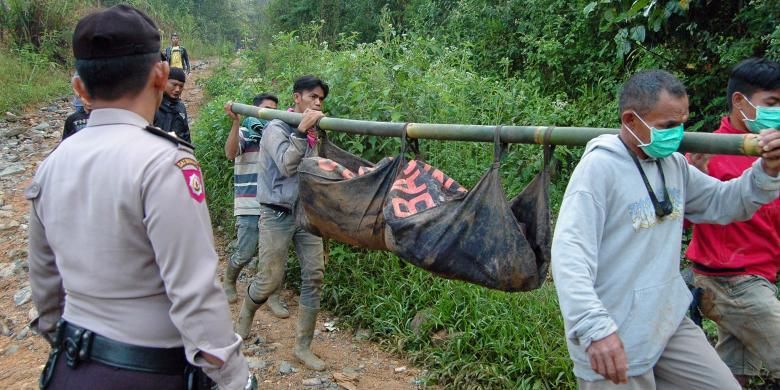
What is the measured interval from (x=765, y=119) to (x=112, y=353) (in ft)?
8.02

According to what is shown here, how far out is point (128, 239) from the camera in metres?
1.67

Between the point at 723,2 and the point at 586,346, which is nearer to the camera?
the point at 586,346

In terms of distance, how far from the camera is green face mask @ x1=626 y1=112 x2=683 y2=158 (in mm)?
2115

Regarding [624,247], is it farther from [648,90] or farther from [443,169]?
[443,169]

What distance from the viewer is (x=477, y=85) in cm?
675

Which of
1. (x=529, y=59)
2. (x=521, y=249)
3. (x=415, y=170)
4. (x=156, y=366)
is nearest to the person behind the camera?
(x=156, y=366)

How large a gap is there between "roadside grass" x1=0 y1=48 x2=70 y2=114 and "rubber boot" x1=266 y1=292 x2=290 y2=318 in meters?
8.35

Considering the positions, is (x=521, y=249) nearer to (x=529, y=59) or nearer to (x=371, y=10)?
(x=529, y=59)

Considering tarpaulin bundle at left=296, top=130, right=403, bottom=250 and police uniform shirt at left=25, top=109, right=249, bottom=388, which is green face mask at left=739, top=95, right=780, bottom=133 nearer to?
tarpaulin bundle at left=296, top=130, right=403, bottom=250

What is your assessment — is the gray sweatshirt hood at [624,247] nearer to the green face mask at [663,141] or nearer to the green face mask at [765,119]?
the green face mask at [663,141]

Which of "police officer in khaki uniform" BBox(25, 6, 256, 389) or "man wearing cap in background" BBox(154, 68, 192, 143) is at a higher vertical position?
"police officer in khaki uniform" BBox(25, 6, 256, 389)

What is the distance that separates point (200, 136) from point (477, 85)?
3.27 meters

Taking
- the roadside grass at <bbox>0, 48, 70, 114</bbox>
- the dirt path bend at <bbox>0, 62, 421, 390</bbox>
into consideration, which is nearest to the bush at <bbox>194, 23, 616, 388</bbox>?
the dirt path bend at <bbox>0, 62, 421, 390</bbox>

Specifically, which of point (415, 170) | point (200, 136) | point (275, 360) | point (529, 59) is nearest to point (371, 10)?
point (529, 59)
